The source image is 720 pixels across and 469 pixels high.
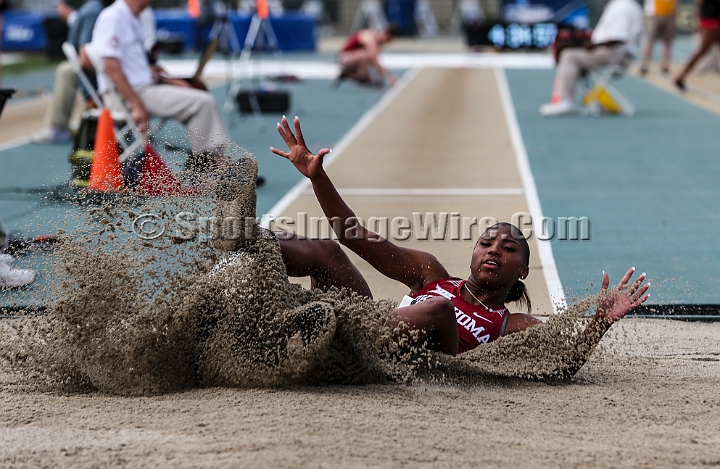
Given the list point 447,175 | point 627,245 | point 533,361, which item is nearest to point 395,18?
point 447,175

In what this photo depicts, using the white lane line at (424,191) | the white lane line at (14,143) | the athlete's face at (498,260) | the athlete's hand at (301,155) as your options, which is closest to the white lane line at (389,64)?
the white lane line at (14,143)

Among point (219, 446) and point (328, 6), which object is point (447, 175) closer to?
point (219, 446)

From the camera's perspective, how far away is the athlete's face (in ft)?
13.5

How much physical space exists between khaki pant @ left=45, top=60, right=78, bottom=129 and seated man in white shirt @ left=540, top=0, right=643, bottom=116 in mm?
7183

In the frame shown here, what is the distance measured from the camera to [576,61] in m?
14.4

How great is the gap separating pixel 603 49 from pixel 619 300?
1109 centimetres

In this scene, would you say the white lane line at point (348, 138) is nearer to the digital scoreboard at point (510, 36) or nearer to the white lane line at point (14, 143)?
the white lane line at point (14, 143)

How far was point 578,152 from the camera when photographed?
11.1 m

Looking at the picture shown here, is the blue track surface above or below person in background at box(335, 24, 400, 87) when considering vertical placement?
below

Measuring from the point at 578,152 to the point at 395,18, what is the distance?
1051 inches

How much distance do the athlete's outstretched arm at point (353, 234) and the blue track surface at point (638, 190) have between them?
995mm

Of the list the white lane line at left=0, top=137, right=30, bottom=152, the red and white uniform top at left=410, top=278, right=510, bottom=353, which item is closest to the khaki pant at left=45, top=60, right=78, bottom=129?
the white lane line at left=0, top=137, right=30, bottom=152

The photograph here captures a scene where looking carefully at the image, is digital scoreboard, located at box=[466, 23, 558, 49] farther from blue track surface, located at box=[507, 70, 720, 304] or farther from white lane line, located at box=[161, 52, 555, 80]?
blue track surface, located at box=[507, 70, 720, 304]

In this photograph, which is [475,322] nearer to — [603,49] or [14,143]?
[14,143]
